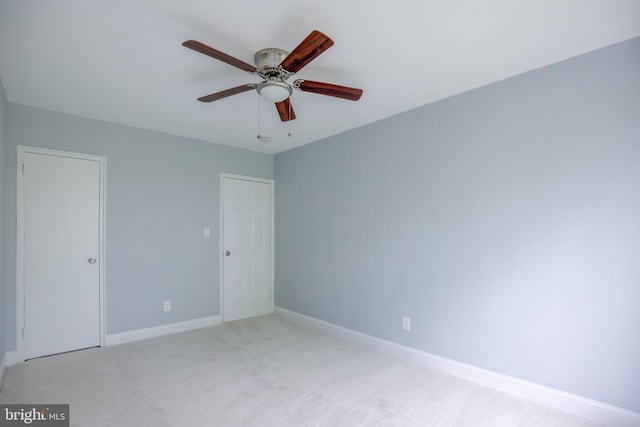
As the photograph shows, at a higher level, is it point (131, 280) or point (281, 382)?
point (131, 280)

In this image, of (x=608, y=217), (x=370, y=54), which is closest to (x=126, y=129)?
(x=370, y=54)

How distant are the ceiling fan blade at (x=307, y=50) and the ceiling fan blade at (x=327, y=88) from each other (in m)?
0.16

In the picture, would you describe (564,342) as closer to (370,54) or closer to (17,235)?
(370,54)

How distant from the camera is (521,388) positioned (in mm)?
2426

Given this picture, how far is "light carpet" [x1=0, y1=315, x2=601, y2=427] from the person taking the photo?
2168 millimetres

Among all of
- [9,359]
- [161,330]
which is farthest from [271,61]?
[9,359]

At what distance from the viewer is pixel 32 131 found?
3.12m

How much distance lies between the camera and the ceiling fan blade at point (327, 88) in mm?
2094

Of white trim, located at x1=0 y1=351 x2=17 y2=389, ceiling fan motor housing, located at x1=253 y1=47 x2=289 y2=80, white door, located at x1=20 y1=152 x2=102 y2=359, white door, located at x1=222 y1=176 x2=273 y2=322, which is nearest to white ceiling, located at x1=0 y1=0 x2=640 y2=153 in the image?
ceiling fan motor housing, located at x1=253 y1=47 x2=289 y2=80

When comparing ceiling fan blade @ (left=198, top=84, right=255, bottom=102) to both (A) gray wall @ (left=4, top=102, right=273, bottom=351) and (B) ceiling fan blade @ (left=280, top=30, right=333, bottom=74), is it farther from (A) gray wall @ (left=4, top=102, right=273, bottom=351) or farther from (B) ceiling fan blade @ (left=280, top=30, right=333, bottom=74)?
(A) gray wall @ (left=4, top=102, right=273, bottom=351)

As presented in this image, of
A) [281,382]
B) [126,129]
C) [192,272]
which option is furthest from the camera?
[192,272]

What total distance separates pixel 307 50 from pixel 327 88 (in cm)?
44

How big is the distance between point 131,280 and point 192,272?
686mm

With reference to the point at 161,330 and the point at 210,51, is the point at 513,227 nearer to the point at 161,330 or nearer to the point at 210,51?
the point at 210,51
